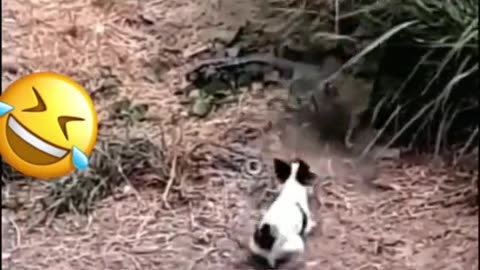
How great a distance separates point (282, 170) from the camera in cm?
117

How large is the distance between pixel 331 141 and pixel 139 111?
208 millimetres

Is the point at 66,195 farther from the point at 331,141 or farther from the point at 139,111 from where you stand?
the point at 331,141

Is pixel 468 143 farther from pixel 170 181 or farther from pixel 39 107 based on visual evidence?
pixel 39 107

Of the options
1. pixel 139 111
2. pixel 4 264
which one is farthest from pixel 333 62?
pixel 4 264

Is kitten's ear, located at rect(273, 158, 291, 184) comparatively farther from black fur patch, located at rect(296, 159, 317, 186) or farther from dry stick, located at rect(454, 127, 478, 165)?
dry stick, located at rect(454, 127, 478, 165)

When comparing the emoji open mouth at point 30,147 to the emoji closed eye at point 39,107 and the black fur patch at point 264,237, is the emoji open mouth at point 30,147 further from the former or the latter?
A: the black fur patch at point 264,237

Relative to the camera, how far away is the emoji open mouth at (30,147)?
45.8 inches

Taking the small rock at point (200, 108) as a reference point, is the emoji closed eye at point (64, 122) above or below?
below

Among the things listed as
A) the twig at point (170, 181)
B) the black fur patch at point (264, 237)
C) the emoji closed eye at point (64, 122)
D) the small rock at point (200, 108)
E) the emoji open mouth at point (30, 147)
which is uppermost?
the small rock at point (200, 108)

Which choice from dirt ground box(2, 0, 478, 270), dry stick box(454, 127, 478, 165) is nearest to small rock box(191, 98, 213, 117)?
dirt ground box(2, 0, 478, 270)

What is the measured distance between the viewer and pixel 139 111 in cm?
120

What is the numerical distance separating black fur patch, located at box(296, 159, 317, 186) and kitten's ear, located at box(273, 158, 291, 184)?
0.04 feet

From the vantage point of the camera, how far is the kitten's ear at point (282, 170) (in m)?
1.17

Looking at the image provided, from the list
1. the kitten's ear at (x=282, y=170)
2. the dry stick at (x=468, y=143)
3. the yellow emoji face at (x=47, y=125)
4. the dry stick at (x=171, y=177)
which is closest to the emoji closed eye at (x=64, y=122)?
the yellow emoji face at (x=47, y=125)
